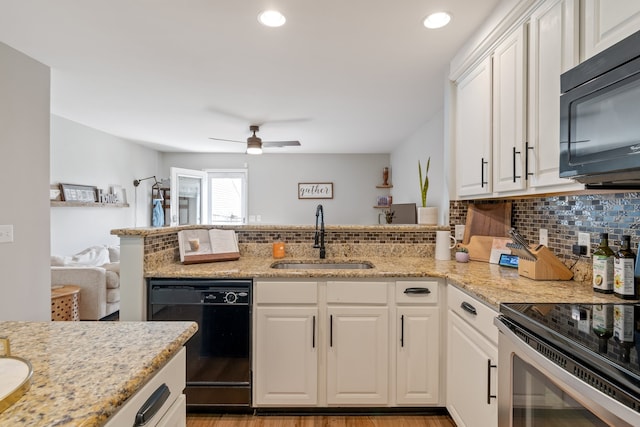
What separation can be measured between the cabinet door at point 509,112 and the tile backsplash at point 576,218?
326mm

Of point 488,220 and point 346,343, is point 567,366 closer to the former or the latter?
point 346,343

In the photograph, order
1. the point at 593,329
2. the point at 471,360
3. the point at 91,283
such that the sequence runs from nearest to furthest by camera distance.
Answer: the point at 593,329, the point at 471,360, the point at 91,283

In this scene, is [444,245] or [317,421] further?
[444,245]

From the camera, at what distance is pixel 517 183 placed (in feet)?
5.39

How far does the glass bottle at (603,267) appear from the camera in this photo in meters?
1.38

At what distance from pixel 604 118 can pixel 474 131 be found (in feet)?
3.67

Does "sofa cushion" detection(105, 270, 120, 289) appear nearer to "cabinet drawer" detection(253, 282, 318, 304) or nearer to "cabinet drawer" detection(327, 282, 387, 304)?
"cabinet drawer" detection(253, 282, 318, 304)

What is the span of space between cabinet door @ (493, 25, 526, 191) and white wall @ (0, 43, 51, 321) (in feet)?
10.6

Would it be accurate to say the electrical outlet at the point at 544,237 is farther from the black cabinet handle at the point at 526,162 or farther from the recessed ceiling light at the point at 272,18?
the recessed ceiling light at the point at 272,18

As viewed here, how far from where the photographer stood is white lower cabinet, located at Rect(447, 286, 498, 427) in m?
1.36

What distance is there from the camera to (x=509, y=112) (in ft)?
5.60

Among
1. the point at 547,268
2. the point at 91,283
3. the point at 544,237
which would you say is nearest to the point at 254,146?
the point at 91,283

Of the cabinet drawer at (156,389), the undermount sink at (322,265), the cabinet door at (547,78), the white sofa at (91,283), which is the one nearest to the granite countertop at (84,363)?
the cabinet drawer at (156,389)

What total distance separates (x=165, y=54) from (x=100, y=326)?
2084 millimetres
